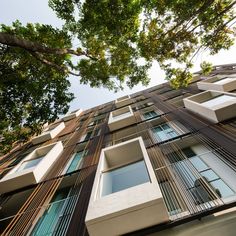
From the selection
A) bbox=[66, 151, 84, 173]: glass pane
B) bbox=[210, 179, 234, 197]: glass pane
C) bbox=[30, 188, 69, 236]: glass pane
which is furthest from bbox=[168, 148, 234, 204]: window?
bbox=[66, 151, 84, 173]: glass pane

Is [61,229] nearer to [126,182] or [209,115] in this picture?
[126,182]

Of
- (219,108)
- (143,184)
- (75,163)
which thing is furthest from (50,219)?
(219,108)

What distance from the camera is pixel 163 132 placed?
12.7 meters

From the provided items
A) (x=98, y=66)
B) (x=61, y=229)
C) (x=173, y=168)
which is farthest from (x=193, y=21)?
(x=61, y=229)

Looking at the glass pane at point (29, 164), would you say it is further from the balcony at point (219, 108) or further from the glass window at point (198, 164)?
the balcony at point (219, 108)

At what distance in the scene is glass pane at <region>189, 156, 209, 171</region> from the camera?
→ 25.9ft

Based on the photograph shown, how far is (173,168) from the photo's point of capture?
320 inches

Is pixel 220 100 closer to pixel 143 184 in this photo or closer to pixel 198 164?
pixel 198 164

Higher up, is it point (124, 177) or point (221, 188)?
point (124, 177)

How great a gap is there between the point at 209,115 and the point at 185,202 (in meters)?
5.37

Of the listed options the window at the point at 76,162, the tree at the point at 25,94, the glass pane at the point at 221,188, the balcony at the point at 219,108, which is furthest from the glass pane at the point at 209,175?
the tree at the point at 25,94

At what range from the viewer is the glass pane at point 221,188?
6.14 metres

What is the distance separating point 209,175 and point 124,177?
2.54 m

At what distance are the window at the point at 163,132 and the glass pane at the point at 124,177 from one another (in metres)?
4.72
